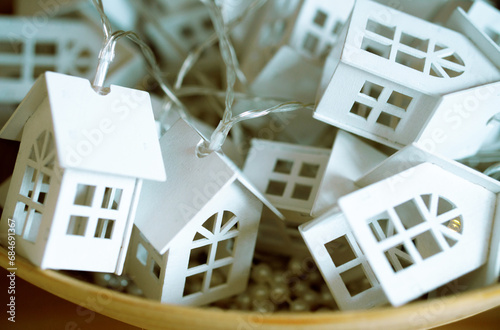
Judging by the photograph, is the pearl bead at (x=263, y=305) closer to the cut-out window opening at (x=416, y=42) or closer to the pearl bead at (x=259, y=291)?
the pearl bead at (x=259, y=291)

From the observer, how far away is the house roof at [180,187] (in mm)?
512

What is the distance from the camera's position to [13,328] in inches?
23.4

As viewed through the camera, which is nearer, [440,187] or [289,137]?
[440,187]

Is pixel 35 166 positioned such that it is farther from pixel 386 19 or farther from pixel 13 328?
pixel 386 19

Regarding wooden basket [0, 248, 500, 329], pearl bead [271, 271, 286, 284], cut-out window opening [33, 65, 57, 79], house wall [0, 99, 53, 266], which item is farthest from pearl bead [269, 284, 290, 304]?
cut-out window opening [33, 65, 57, 79]

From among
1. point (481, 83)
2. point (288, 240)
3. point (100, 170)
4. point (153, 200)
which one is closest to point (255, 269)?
point (288, 240)

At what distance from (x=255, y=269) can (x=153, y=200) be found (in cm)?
23

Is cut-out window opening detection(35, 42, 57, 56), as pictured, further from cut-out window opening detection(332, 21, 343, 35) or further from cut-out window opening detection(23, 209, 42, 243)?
cut-out window opening detection(332, 21, 343, 35)

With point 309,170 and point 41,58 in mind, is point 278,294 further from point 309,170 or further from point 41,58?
point 41,58

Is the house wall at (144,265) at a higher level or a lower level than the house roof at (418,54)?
lower

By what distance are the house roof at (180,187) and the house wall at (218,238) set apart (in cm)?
1

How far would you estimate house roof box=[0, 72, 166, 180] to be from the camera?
46 centimetres

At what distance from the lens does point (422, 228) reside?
0.48 meters

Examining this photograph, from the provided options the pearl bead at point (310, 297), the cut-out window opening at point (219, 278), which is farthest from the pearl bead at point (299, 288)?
the cut-out window opening at point (219, 278)
